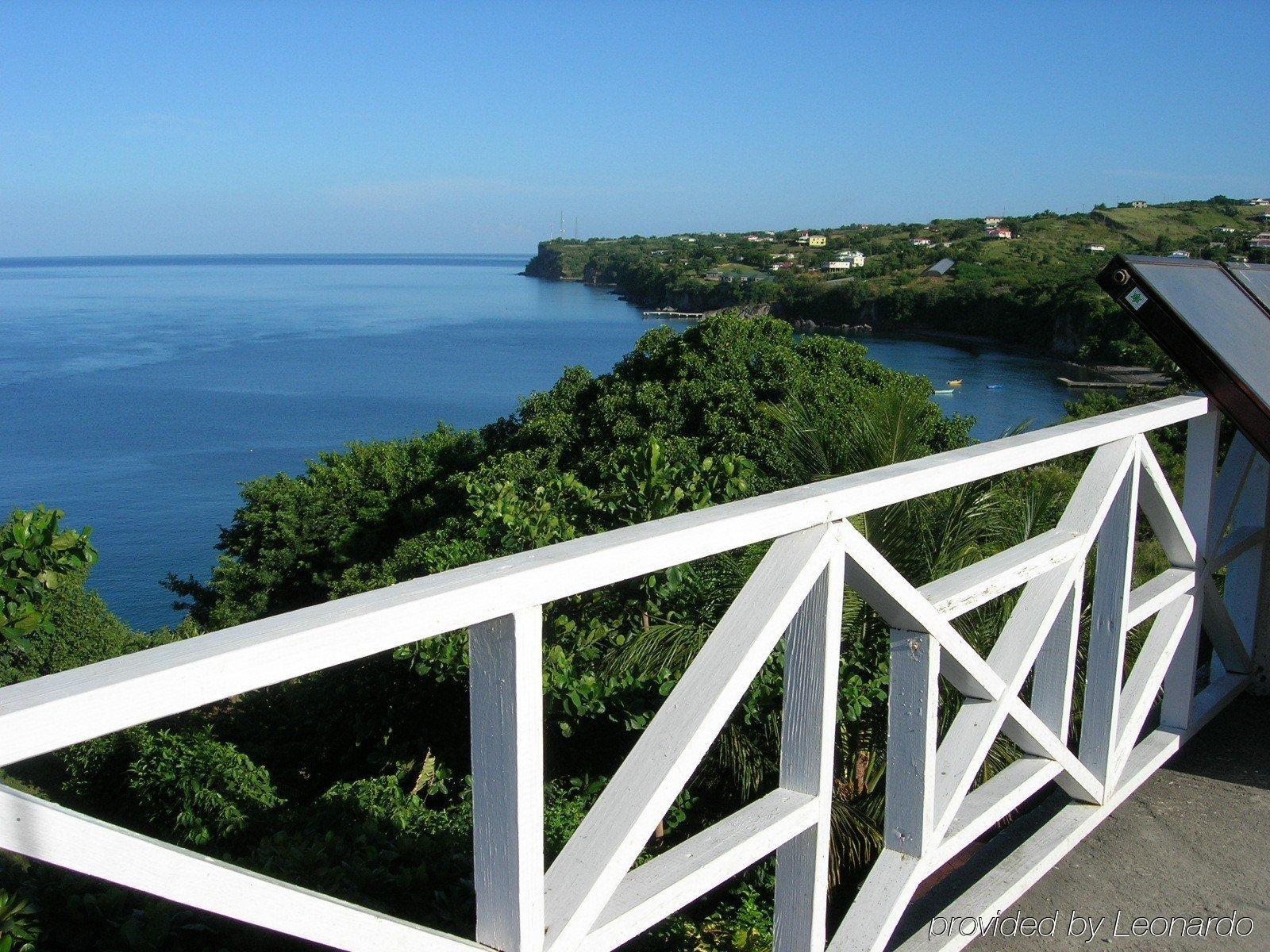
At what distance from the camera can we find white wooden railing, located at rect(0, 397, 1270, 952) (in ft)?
2.56

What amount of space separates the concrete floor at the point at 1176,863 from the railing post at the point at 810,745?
65 centimetres

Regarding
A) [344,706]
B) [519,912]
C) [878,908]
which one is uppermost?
[519,912]

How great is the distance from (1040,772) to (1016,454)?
0.68 metres

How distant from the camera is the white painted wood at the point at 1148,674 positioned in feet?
7.80

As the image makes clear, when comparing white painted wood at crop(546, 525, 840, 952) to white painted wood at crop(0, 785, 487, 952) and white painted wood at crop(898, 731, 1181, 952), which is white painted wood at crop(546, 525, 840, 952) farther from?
white painted wood at crop(898, 731, 1181, 952)

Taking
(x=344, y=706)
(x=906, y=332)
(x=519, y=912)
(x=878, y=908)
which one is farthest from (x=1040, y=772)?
(x=906, y=332)

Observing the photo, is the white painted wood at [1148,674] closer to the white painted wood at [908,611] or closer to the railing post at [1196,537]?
the railing post at [1196,537]

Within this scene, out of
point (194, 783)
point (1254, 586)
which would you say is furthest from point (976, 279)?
point (1254, 586)

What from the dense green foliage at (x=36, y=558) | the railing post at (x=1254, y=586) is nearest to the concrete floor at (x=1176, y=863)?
the railing post at (x=1254, y=586)

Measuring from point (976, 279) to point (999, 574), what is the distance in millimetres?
72228

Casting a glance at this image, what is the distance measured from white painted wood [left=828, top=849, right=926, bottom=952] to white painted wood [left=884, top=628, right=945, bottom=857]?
25 mm

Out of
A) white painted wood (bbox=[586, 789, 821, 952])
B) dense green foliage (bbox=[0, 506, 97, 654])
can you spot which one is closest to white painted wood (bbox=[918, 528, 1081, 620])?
white painted wood (bbox=[586, 789, 821, 952])

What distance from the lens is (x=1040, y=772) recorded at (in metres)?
2.04

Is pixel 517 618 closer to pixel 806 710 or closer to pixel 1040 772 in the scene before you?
pixel 806 710
